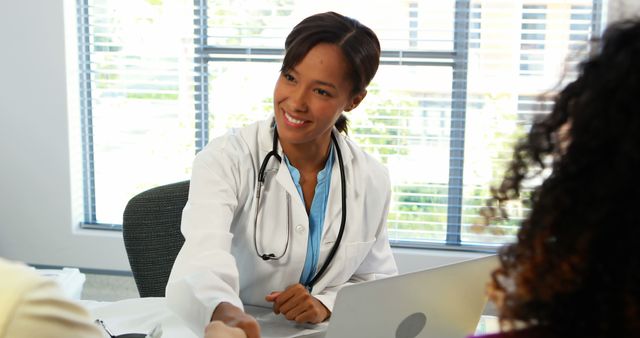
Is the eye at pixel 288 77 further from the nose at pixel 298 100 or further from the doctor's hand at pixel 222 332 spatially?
the doctor's hand at pixel 222 332

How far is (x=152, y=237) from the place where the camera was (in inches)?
73.0

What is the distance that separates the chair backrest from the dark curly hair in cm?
127

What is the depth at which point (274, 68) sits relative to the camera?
3.23m

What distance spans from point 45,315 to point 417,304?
719mm

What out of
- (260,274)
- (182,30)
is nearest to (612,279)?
(260,274)

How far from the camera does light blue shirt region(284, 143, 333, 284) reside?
5.74 ft

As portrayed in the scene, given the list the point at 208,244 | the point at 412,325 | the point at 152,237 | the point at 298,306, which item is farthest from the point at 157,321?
the point at 412,325

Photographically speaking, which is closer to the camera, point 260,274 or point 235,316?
point 235,316

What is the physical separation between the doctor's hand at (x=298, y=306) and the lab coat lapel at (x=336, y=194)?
0.23 metres

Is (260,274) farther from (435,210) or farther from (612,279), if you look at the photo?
(435,210)

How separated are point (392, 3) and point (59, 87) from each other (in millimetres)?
1560

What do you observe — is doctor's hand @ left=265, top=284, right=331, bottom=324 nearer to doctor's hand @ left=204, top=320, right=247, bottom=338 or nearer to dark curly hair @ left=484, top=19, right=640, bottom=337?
doctor's hand @ left=204, top=320, right=247, bottom=338

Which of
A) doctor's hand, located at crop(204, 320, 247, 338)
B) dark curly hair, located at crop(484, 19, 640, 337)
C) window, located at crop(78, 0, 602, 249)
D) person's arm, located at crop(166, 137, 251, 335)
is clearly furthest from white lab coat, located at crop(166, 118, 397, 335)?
window, located at crop(78, 0, 602, 249)

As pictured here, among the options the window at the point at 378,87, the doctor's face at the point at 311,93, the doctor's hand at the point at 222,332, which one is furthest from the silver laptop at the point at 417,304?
the window at the point at 378,87
